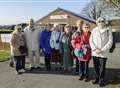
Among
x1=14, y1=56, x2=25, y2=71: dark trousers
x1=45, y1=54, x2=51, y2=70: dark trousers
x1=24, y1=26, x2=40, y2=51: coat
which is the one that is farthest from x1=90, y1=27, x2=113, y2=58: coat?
x1=14, y1=56, x2=25, y2=71: dark trousers

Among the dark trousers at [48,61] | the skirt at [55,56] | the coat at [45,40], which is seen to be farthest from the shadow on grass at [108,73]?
the coat at [45,40]

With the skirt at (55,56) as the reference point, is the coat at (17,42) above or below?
above

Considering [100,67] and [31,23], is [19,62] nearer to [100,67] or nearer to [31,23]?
[31,23]

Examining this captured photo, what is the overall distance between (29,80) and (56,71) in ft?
5.67

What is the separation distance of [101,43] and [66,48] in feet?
7.10

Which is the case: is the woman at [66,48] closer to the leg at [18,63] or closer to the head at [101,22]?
the leg at [18,63]

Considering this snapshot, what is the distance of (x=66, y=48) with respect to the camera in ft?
41.2

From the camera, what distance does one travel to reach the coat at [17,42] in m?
13.0

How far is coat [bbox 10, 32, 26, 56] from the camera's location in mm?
13013

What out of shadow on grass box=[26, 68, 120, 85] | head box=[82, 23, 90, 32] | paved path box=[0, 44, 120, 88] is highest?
head box=[82, 23, 90, 32]

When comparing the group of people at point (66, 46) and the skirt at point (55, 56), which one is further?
the skirt at point (55, 56)

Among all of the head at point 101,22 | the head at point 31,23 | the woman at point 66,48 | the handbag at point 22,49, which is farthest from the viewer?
the handbag at point 22,49

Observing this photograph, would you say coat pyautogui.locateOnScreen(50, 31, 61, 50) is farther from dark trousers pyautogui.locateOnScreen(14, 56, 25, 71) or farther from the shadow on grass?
dark trousers pyautogui.locateOnScreen(14, 56, 25, 71)

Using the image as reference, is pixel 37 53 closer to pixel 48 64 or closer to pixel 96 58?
pixel 48 64
